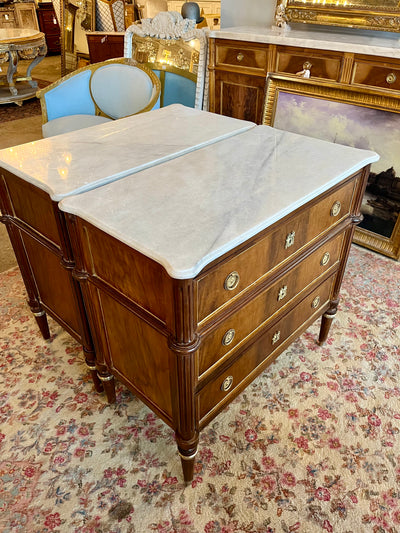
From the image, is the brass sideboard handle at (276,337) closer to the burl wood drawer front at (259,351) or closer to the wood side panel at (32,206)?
the burl wood drawer front at (259,351)

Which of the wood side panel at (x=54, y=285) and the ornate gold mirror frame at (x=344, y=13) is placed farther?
the ornate gold mirror frame at (x=344, y=13)

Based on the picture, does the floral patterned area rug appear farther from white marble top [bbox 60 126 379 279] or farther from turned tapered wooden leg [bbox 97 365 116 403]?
white marble top [bbox 60 126 379 279]

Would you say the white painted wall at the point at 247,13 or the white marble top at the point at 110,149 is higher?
the white painted wall at the point at 247,13

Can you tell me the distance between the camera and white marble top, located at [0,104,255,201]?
1222mm

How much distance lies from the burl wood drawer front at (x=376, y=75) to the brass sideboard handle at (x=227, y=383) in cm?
188

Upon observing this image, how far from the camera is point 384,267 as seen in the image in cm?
250

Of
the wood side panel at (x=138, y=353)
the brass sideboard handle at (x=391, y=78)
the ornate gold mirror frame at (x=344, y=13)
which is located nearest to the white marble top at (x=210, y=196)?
the wood side panel at (x=138, y=353)

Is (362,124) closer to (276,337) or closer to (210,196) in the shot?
(276,337)

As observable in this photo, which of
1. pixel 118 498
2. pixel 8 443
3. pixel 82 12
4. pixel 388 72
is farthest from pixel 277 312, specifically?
pixel 82 12

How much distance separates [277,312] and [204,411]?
0.42 metres

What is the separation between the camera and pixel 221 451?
1494 mm

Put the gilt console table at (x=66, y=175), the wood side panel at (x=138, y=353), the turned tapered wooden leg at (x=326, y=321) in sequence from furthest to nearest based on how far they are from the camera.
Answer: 1. the turned tapered wooden leg at (x=326, y=321)
2. the gilt console table at (x=66, y=175)
3. the wood side panel at (x=138, y=353)

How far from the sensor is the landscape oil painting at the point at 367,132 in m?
2.34

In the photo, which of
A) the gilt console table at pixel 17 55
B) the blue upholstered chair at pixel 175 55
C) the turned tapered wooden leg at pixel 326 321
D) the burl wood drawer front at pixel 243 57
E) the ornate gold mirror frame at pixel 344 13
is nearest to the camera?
the turned tapered wooden leg at pixel 326 321
